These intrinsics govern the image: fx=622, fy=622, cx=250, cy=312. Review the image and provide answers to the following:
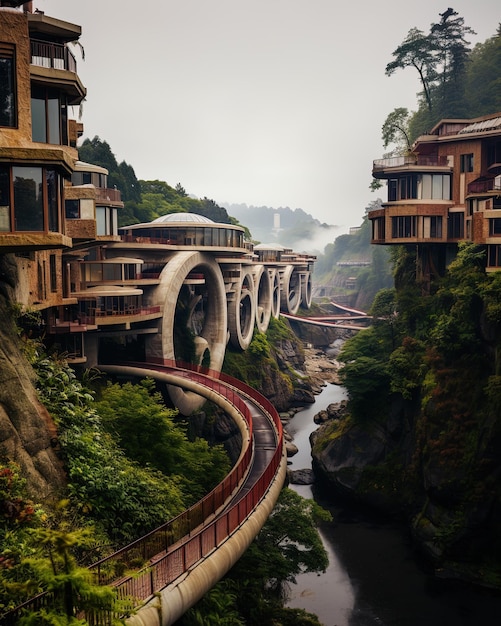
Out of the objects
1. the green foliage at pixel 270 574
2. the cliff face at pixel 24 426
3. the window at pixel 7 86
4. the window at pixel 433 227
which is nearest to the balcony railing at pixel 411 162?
the window at pixel 433 227

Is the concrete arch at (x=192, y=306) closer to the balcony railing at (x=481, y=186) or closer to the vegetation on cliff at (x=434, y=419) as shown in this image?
the vegetation on cliff at (x=434, y=419)

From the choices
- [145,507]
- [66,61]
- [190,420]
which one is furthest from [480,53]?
[145,507]

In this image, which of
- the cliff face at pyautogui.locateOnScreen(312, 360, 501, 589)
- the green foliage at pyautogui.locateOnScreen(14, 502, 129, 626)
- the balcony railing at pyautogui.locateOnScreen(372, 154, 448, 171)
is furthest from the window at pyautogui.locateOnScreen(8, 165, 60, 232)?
the balcony railing at pyautogui.locateOnScreen(372, 154, 448, 171)

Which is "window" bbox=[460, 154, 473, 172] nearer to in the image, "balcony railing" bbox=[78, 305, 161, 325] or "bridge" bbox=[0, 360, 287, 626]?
"balcony railing" bbox=[78, 305, 161, 325]

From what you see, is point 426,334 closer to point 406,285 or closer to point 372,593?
point 406,285

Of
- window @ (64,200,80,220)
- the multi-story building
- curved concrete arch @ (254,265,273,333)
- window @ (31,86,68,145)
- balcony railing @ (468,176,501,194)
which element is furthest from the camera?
curved concrete arch @ (254,265,273,333)

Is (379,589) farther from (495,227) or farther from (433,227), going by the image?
(433,227)
